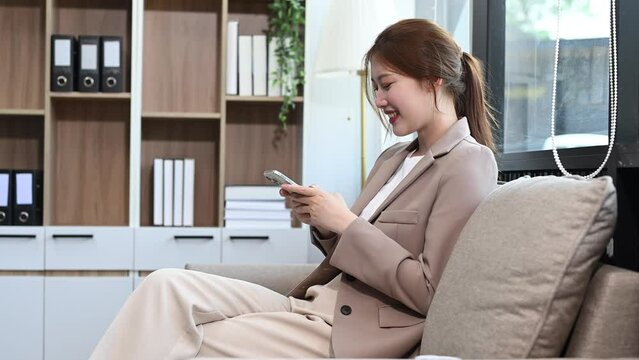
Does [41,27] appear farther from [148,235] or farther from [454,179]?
[454,179]

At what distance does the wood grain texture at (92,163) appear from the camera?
4.26m

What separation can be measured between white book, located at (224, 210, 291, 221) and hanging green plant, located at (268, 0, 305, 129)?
424 mm

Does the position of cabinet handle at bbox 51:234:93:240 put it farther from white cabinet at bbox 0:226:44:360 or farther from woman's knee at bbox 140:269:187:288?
woman's knee at bbox 140:269:187:288

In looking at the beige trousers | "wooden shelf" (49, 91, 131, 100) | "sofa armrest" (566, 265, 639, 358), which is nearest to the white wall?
"wooden shelf" (49, 91, 131, 100)

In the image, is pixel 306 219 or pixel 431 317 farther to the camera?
pixel 306 219

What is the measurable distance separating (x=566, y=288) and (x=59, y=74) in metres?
2.98

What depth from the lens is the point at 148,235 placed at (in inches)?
154

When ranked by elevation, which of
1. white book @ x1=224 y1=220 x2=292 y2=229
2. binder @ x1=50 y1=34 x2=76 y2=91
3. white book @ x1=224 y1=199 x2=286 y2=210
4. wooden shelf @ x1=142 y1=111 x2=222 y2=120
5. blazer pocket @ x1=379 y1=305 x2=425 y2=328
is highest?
binder @ x1=50 y1=34 x2=76 y2=91

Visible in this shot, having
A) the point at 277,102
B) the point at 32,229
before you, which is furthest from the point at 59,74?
the point at 277,102

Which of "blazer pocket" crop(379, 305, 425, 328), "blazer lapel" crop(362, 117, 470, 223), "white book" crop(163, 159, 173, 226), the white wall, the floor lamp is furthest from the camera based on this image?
the white wall

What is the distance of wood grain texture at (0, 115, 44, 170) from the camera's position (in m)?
4.26

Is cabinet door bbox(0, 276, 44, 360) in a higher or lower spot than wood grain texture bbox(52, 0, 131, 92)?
lower

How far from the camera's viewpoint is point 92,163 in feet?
14.1

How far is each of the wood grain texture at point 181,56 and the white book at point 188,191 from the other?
344 mm
